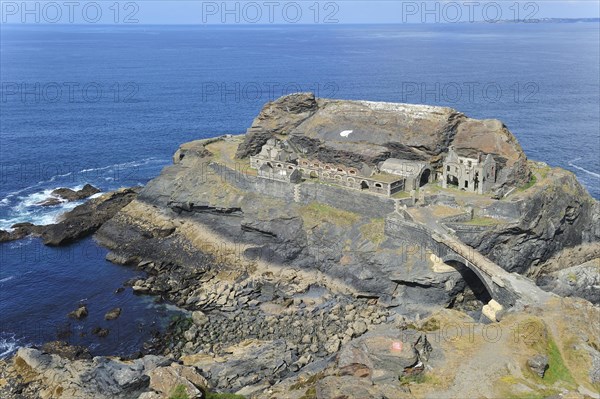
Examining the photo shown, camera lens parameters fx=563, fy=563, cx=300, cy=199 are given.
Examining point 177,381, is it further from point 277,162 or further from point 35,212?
point 35,212

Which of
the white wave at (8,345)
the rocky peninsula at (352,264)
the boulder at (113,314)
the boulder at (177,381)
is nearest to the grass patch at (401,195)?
the rocky peninsula at (352,264)

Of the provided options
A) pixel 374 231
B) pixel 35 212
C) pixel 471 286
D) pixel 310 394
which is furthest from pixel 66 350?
pixel 471 286

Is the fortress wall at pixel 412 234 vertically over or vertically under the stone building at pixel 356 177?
under

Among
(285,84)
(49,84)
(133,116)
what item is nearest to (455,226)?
(133,116)

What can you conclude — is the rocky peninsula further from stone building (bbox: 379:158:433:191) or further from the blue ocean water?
the blue ocean water

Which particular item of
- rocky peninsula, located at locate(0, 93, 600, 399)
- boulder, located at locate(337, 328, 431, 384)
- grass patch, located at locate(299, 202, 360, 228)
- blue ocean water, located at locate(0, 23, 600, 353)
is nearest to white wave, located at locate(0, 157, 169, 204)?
blue ocean water, located at locate(0, 23, 600, 353)

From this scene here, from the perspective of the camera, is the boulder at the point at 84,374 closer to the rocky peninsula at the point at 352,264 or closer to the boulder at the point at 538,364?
the rocky peninsula at the point at 352,264
